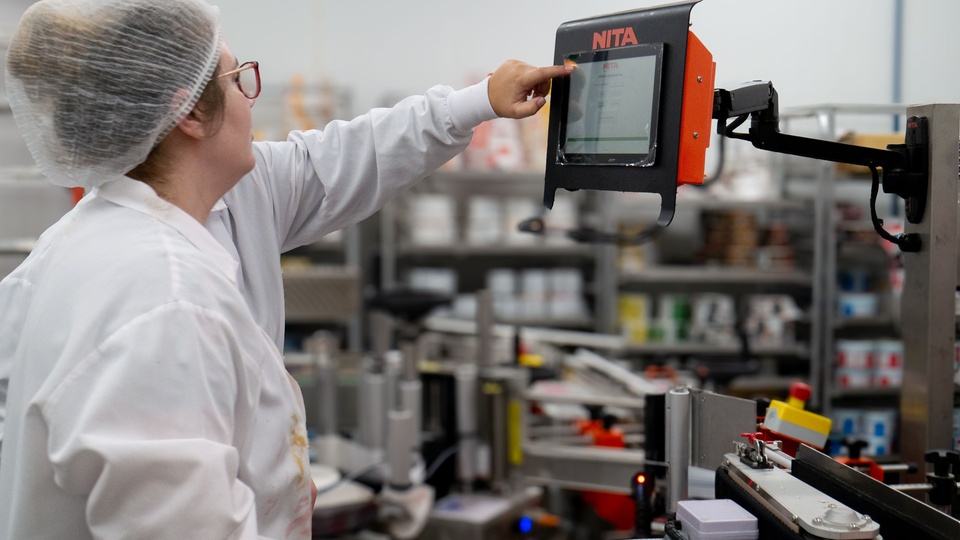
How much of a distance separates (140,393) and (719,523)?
0.69m

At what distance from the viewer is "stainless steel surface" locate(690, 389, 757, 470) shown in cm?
132

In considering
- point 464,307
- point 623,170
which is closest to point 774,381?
point 464,307

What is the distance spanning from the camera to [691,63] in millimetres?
1262

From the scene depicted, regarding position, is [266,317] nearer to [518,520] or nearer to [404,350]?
[404,350]

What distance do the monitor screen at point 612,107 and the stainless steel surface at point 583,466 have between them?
3.42 ft

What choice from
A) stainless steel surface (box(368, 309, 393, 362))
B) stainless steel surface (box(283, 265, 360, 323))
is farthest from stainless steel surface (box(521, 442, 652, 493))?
stainless steel surface (box(283, 265, 360, 323))

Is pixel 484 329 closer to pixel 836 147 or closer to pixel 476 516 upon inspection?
pixel 476 516

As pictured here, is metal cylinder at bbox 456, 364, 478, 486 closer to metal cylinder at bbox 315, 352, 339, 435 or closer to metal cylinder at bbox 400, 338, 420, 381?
metal cylinder at bbox 400, 338, 420, 381

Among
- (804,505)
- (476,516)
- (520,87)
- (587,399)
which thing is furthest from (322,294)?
(804,505)

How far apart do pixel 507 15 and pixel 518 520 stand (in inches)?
93.2

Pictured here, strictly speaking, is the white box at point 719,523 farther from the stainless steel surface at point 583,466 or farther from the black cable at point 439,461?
the black cable at point 439,461

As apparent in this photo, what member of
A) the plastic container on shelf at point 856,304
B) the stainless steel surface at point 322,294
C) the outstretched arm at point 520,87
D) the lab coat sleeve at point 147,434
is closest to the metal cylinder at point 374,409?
the stainless steel surface at point 322,294

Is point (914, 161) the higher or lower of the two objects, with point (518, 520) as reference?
higher

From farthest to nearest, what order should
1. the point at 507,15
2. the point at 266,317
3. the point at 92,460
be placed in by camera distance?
the point at 507,15 → the point at 266,317 → the point at 92,460
